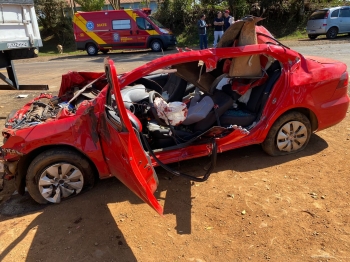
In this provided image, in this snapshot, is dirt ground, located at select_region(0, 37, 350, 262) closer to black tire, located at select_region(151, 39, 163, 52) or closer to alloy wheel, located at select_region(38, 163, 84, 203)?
alloy wheel, located at select_region(38, 163, 84, 203)

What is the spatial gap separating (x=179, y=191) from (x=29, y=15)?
5.50 metres

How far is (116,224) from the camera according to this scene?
321 cm

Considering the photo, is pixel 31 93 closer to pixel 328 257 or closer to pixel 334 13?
pixel 328 257

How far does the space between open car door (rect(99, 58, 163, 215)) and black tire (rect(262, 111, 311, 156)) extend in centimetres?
184

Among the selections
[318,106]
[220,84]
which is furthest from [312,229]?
[220,84]

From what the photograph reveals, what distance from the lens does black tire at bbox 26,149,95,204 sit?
11.2 ft

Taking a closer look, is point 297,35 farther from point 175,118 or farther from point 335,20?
point 175,118

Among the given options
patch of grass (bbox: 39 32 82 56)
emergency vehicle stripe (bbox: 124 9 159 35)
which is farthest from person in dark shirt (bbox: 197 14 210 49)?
patch of grass (bbox: 39 32 82 56)

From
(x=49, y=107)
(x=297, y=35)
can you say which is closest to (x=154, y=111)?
(x=49, y=107)

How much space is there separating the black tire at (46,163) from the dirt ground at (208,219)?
236 millimetres

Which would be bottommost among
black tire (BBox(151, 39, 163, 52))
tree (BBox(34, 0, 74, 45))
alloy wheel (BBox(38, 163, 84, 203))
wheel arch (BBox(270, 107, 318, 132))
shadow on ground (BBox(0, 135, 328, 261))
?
shadow on ground (BBox(0, 135, 328, 261))

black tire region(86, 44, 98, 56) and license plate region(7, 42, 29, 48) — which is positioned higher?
license plate region(7, 42, 29, 48)

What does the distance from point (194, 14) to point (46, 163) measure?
22.6 meters

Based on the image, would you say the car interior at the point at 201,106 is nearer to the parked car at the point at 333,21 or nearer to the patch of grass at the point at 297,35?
the parked car at the point at 333,21
